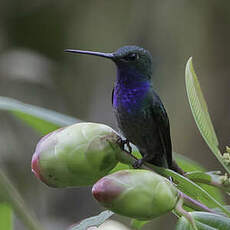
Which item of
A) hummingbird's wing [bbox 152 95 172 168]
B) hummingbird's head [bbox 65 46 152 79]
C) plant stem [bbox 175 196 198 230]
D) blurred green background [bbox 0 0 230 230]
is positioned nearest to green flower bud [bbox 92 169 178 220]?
plant stem [bbox 175 196 198 230]

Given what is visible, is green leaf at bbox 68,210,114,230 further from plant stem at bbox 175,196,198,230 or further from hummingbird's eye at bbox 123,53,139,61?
hummingbird's eye at bbox 123,53,139,61

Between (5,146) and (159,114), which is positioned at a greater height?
(159,114)

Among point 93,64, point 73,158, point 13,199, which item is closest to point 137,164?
point 73,158

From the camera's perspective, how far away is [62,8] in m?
4.02

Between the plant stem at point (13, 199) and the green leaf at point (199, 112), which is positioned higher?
the green leaf at point (199, 112)

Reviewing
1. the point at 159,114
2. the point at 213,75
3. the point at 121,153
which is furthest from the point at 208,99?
the point at 121,153

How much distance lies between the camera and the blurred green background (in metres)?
3.40

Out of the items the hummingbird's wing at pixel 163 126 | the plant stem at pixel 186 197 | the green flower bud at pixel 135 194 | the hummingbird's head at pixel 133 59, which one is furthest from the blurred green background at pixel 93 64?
the green flower bud at pixel 135 194

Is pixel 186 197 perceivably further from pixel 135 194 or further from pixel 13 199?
pixel 13 199

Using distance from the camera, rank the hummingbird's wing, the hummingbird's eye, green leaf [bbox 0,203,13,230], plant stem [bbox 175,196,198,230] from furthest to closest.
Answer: the hummingbird's eye
the hummingbird's wing
green leaf [bbox 0,203,13,230]
plant stem [bbox 175,196,198,230]

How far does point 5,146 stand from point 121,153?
2.08m

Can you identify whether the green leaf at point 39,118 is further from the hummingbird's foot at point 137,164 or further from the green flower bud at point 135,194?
the green flower bud at point 135,194

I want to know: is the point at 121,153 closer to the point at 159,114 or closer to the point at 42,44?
the point at 159,114

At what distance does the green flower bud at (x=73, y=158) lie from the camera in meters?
0.90
